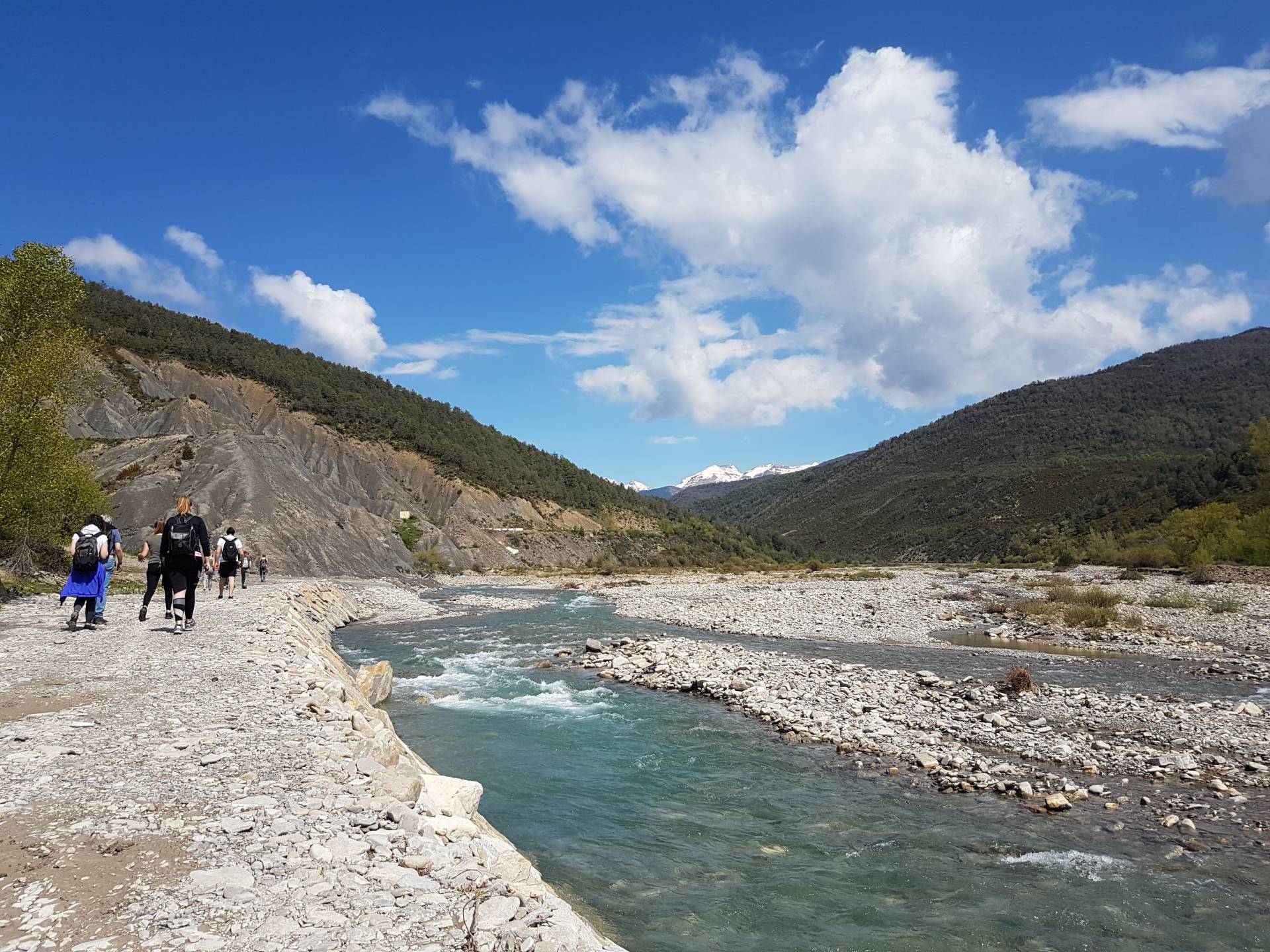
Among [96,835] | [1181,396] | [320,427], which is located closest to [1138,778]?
[96,835]

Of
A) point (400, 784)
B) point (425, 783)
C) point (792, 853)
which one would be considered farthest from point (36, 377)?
point (792, 853)

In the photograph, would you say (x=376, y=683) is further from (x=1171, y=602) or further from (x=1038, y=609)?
(x=1171, y=602)

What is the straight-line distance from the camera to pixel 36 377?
19000 mm

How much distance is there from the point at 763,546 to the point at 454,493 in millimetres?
54444

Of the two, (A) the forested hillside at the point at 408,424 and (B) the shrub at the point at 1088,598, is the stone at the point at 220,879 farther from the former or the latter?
(A) the forested hillside at the point at 408,424

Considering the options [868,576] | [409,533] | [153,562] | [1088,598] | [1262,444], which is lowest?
[153,562]

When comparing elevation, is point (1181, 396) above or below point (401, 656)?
above

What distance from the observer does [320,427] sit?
95.0 meters

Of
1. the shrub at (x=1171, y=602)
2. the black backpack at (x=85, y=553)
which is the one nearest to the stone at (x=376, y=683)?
the black backpack at (x=85, y=553)

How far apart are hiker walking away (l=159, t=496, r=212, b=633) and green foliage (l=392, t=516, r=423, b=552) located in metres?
54.5

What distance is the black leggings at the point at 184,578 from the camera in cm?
1394

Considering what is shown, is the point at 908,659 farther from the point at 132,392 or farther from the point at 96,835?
the point at 132,392

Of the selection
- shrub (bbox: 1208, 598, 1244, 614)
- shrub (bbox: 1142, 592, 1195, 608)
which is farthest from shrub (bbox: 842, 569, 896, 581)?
shrub (bbox: 1208, 598, 1244, 614)

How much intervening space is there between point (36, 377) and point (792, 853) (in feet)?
73.0
